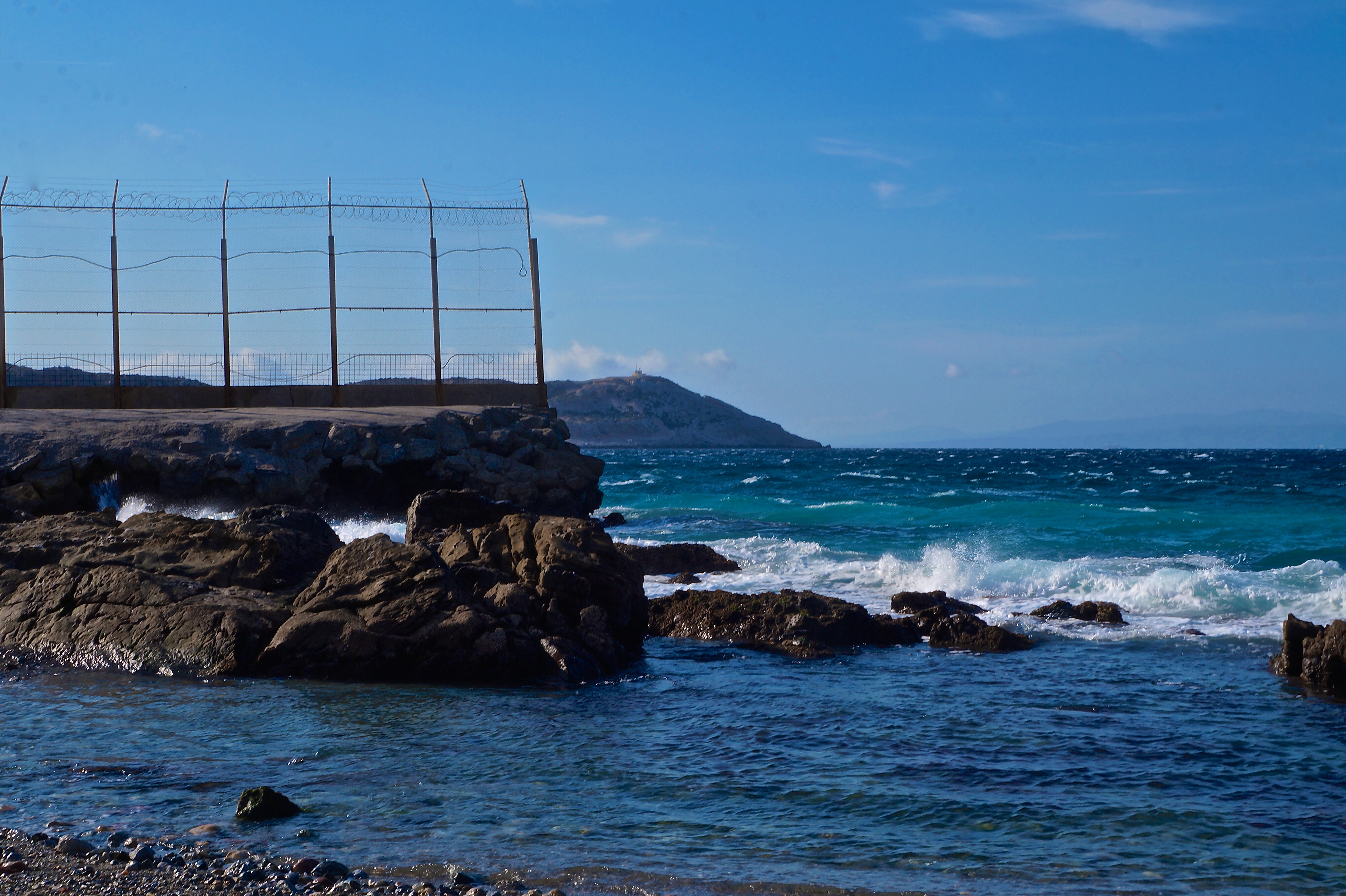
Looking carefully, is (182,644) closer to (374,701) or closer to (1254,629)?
(374,701)

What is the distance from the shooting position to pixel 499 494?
2267cm

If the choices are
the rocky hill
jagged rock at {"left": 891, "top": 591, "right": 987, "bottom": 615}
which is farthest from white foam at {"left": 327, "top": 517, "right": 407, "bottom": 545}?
the rocky hill

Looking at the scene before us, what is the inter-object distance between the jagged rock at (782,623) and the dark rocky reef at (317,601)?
3.94ft

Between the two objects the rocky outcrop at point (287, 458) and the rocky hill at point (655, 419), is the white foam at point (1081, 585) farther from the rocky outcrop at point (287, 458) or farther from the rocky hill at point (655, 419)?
the rocky hill at point (655, 419)

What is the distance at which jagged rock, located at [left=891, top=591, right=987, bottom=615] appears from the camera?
15016 millimetres

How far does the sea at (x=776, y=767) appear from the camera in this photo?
5668 millimetres

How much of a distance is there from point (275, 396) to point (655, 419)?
152 metres

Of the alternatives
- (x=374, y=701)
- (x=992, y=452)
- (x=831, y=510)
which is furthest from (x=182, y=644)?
(x=992, y=452)

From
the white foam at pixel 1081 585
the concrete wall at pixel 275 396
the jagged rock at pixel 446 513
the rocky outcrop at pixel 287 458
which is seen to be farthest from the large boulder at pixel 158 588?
the concrete wall at pixel 275 396

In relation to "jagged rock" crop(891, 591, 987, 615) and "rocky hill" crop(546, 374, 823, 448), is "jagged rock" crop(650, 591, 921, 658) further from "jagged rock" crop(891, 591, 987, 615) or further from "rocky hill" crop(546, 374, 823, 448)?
"rocky hill" crop(546, 374, 823, 448)

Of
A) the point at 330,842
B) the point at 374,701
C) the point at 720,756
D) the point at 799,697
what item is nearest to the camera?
the point at 330,842

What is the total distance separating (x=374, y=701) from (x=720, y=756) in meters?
3.18

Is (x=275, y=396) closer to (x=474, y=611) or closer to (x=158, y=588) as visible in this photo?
(x=158, y=588)

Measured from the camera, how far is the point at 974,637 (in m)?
12.6
